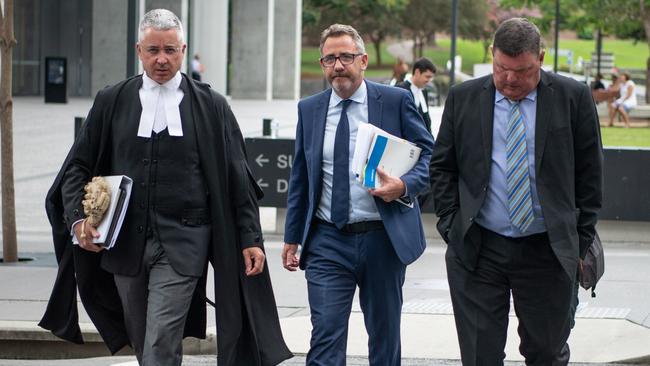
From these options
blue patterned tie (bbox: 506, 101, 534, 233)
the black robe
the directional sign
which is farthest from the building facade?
blue patterned tie (bbox: 506, 101, 534, 233)

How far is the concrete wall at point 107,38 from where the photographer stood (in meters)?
43.0

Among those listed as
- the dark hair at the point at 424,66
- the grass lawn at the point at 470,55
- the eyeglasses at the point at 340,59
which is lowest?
the grass lawn at the point at 470,55

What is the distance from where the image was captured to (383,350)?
6.38 m

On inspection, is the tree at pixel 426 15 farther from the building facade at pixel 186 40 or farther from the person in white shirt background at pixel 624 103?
the person in white shirt background at pixel 624 103

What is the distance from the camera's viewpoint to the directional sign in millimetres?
14258

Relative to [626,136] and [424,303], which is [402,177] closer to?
[424,303]

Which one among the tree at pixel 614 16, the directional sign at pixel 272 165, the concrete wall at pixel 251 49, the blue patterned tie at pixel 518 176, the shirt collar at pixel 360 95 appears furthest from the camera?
the tree at pixel 614 16

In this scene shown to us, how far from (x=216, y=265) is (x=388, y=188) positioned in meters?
0.89

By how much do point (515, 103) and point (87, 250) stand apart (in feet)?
6.92

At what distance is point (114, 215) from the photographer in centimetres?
588

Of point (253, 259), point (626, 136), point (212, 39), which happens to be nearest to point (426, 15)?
point (212, 39)

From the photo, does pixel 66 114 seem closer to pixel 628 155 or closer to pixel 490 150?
pixel 628 155

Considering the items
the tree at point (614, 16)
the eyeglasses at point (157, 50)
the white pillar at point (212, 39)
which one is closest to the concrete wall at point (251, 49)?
the white pillar at point (212, 39)

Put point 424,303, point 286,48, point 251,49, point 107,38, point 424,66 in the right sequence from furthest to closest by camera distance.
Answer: point 286,48 < point 251,49 < point 107,38 < point 424,66 < point 424,303
